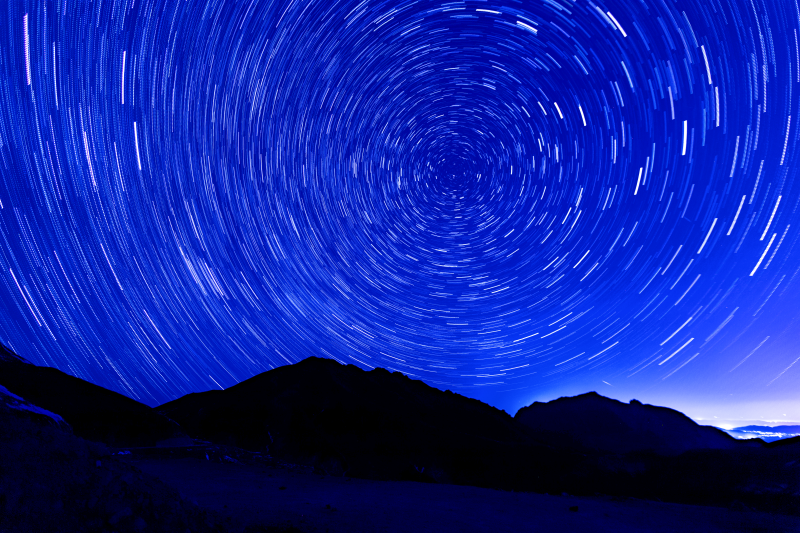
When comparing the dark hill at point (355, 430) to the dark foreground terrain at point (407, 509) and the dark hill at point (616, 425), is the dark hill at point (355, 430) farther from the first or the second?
the dark hill at point (616, 425)

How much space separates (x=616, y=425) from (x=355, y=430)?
52939mm

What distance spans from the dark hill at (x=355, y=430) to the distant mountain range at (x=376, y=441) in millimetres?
92

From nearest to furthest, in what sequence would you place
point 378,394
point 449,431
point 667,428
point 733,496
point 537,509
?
1. point 537,509
2. point 733,496
3. point 449,431
4. point 378,394
5. point 667,428

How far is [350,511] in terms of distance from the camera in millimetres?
11172

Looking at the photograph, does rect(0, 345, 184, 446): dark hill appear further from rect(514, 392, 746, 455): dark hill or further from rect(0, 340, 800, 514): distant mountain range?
rect(514, 392, 746, 455): dark hill

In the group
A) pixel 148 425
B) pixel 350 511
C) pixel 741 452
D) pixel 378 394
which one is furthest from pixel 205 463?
pixel 741 452

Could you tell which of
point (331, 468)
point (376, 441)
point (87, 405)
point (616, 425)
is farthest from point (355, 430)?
point (616, 425)

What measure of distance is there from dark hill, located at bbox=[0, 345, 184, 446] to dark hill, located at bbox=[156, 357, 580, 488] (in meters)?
3.91

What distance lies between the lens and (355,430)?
103ft

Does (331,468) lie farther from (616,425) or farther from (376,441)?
(616,425)

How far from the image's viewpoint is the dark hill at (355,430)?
88.2 ft

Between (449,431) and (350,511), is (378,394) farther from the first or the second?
(350,511)

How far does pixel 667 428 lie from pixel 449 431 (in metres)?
52.9

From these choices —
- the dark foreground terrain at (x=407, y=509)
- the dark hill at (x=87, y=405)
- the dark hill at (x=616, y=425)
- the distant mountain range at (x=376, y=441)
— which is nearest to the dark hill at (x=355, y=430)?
the distant mountain range at (x=376, y=441)
